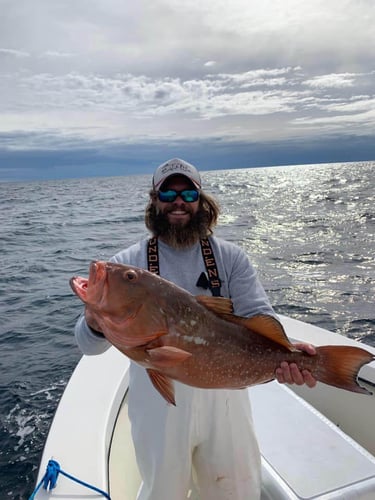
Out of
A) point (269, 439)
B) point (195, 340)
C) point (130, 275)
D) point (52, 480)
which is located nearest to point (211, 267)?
point (195, 340)

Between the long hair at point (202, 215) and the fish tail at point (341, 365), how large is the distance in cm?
121

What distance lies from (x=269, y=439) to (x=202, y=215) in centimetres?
191

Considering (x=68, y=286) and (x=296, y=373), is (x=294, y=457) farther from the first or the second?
(x=68, y=286)

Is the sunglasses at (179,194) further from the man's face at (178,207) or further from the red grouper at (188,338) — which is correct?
the red grouper at (188,338)

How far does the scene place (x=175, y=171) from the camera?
10.1 feet

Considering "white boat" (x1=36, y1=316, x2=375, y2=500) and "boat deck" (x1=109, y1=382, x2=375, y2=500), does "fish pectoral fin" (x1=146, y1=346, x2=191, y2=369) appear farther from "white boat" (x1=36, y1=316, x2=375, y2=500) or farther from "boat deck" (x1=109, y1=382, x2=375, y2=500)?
"boat deck" (x1=109, y1=382, x2=375, y2=500)

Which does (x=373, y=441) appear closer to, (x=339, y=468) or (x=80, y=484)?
(x=339, y=468)

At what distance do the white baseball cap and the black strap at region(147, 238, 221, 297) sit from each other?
428 mm

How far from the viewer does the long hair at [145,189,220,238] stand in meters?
3.18

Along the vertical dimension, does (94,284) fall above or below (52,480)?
Answer: above

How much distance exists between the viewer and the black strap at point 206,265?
295 centimetres

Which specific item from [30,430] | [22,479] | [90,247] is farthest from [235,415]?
[90,247]

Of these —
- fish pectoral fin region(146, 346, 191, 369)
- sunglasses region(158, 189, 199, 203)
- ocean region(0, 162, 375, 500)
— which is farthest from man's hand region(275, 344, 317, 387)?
ocean region(0, 162, 375, 500)

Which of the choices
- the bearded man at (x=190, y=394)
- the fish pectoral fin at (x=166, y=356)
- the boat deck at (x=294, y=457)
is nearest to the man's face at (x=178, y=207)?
the bearded man at (x=190, y=394)
